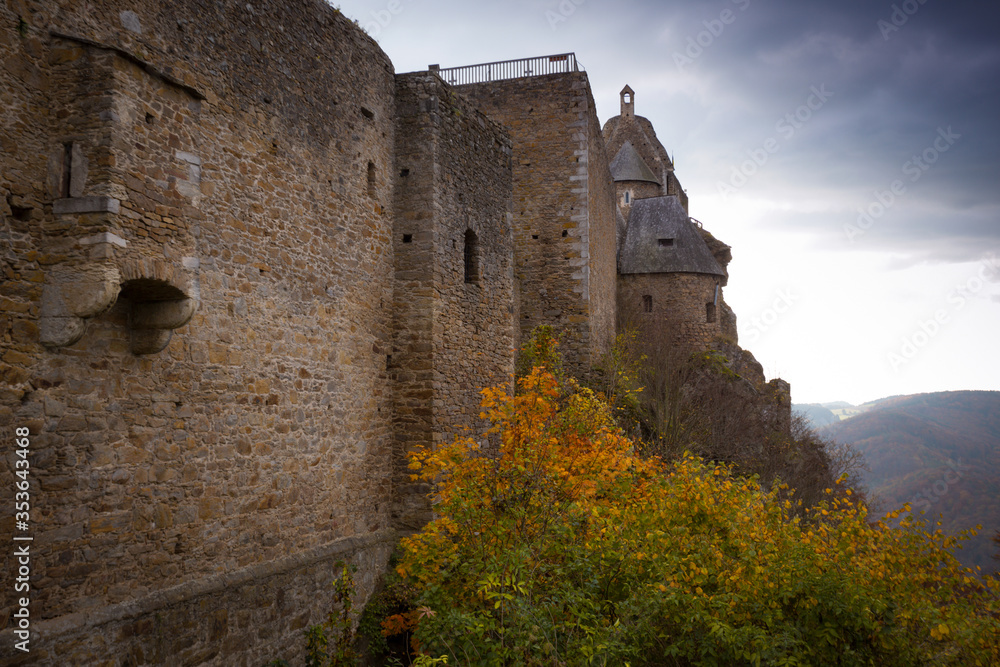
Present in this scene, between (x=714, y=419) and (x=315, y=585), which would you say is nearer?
(x=315, y=585)

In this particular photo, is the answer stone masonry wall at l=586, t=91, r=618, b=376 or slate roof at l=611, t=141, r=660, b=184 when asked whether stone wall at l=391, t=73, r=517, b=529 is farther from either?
slate roof at l=611, t=141, r=660, b=184

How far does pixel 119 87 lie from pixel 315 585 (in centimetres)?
637

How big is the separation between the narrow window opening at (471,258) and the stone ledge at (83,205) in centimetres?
752

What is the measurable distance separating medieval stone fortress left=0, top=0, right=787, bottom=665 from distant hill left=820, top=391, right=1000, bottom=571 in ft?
89.3

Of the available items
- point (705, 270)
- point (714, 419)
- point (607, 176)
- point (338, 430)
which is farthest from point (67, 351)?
point (705, 270)

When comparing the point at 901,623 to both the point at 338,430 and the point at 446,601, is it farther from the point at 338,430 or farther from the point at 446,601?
the point at 338,430

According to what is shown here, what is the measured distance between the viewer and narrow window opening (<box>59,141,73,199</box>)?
621cm

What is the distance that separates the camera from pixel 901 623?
688cm

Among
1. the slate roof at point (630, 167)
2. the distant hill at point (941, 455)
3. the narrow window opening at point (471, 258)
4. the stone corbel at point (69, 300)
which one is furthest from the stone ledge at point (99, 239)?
the slate roof at point (630, 167)

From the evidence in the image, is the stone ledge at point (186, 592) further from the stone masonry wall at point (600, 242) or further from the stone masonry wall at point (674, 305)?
the stone masonry wall at point (674, 305)

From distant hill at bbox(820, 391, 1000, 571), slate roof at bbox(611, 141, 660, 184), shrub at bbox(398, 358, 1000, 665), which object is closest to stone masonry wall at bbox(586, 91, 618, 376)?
slate roof at bbox(611, 141, 660, 184)

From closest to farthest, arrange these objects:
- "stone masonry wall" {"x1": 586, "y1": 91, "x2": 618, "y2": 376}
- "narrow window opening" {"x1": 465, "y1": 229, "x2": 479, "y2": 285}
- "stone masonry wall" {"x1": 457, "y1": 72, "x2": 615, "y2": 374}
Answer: "narrow window opening" {"x1": 465, "y1": 229, "x2": 479, "y2": 285}, "stone masonry wall" {"x1": 457, "y1": 72, "x2": 615, "y2": 374}, "stone masonry wall" {"x1": 586, "y1": 91, "x2": 618, "y2": 376}

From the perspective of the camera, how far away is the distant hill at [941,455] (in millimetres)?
40594

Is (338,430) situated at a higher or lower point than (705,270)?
lower
